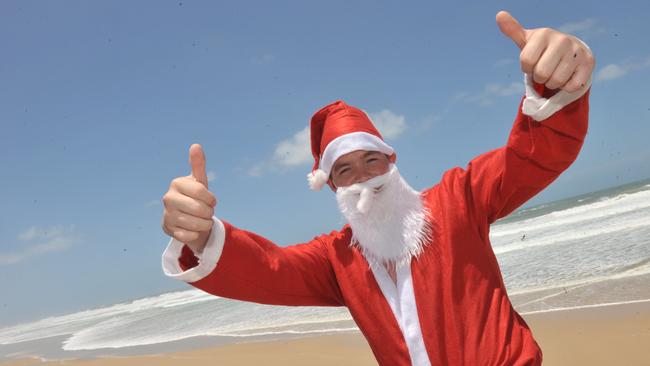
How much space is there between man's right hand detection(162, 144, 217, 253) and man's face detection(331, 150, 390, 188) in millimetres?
675

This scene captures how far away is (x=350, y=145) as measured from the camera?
2002mm

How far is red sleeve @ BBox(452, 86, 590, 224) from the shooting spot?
1514 mm

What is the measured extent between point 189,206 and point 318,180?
759 millimetres

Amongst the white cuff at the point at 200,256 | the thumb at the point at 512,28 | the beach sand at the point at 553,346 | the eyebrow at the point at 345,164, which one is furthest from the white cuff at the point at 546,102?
the beach sand at the point at 553,346

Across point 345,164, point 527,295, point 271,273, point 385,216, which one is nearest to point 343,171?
point 345,164

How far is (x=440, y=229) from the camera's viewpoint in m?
1.85

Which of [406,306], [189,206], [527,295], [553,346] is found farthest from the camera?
A: [527,295]

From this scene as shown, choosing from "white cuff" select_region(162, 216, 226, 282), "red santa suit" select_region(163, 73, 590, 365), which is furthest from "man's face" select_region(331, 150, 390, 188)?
"white cuff" select_region(162, 216, 226, 282)

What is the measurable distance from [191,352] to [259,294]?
6958 mm

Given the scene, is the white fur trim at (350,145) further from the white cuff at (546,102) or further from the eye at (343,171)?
the white cuff at (546,102)

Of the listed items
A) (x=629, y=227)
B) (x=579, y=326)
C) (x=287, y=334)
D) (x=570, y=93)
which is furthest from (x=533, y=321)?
(x=629, y=227)

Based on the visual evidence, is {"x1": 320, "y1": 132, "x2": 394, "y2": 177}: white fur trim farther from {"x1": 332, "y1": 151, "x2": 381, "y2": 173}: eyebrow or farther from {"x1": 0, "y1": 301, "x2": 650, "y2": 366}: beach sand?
{"x1": 0, "y1": 301, "x2": 650, "y2": 366}: beach sand

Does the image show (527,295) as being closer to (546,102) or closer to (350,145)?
(350,145)

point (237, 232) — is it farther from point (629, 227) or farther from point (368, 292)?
point (629, 227)
